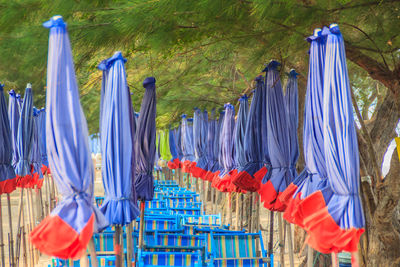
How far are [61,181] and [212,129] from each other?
32.9 feet

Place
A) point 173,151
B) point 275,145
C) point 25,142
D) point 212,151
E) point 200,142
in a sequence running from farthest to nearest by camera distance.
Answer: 1. point 173,151
2. point 200,142
3. point 212,151
4. point 25,142
5. point 275,145

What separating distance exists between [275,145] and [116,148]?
2044 mm

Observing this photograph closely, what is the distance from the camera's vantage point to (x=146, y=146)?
6.41 m

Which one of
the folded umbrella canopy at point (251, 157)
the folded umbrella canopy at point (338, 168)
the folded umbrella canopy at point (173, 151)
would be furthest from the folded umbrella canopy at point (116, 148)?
the folded umbrella canopy at point (173, 151)

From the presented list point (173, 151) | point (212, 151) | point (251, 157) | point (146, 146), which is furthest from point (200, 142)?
point (173, 151)

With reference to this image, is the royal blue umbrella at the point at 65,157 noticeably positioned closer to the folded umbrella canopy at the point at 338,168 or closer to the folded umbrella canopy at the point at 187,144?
the folded umbrella canopy at the point at 338,168

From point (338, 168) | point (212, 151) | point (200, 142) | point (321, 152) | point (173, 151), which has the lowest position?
point (338, 168)

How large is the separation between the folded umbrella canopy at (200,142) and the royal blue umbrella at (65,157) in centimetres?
956

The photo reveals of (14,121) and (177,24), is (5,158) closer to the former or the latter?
(14,121)

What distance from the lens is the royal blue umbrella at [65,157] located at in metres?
3.43

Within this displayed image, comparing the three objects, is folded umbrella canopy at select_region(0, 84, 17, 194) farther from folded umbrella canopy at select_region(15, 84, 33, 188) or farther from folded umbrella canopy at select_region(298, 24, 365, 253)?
folded umbrella canopy at select_region(298, 24, 365, 253)

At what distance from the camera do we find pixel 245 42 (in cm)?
539

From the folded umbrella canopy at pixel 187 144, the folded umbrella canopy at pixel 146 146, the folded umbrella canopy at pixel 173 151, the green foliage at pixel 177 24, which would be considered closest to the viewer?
the green foliage at pixel 177 24

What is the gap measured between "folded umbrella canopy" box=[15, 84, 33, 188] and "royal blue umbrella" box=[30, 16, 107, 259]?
4173 millimetres
